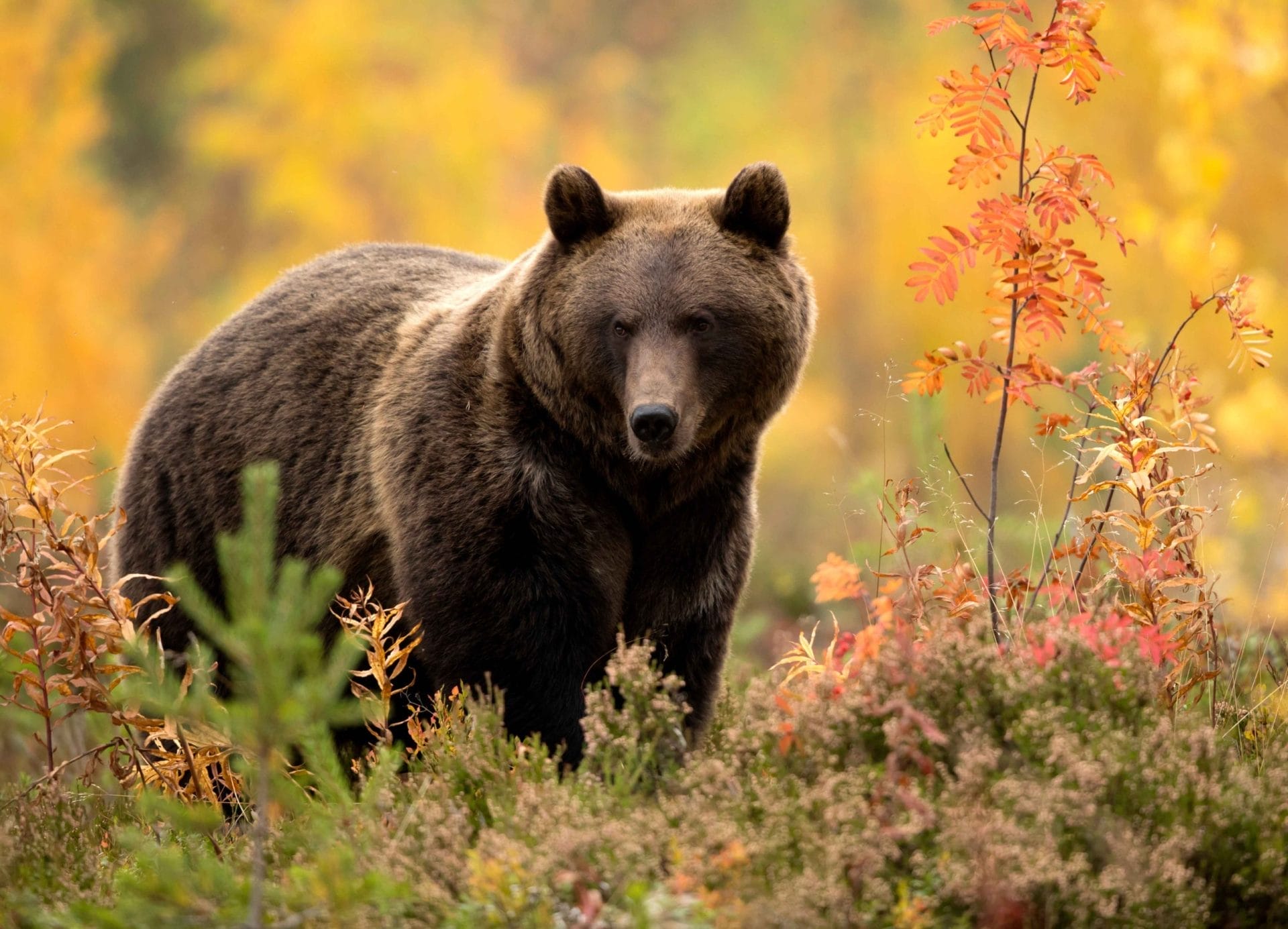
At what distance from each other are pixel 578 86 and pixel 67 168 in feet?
27.8

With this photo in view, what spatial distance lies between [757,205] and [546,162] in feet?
52.4

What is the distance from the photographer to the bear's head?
4883 mm

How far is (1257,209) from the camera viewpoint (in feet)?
35.4

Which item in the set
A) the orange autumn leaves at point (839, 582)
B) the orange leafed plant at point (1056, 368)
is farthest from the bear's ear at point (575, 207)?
the orange autumn leaves at point (839, 582)

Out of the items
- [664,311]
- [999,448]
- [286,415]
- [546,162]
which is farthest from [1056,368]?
[546,162]

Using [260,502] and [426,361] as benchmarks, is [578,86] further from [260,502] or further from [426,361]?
[260,502]

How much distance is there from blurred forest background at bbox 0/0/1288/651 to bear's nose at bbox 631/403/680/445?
18.0ft

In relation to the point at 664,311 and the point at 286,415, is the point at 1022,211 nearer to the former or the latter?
the point at 664,311

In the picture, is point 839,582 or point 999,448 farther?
point 999,448

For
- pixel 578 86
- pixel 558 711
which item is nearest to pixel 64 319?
pixel 578 86

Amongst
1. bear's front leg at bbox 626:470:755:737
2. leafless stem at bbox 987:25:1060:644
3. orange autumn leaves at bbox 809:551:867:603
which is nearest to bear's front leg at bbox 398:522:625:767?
bear's front leg at bbox 626:470:755:737

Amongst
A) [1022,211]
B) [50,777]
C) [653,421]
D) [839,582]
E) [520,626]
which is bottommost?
[50,777]

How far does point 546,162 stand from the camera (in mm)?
20594

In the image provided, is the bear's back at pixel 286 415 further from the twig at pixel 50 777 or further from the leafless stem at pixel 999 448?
the leafless stem at pixel 999 448
